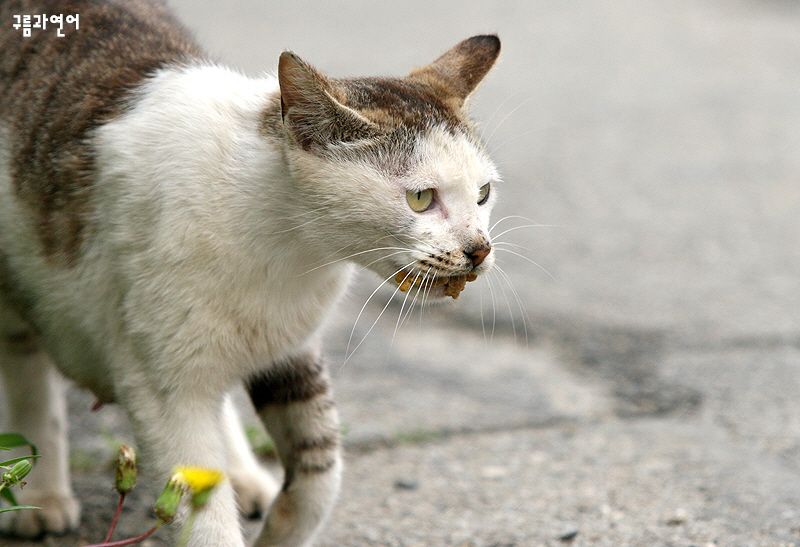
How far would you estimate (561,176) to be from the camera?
5.69 m

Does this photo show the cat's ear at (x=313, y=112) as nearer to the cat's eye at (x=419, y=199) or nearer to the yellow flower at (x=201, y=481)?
the cat's eye at (x=419, y=199)

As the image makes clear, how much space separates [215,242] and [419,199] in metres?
0.50

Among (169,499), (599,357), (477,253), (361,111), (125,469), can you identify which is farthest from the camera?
(599,357)

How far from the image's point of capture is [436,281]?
2.04 m

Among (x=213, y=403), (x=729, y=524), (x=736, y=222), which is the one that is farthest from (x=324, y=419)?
(x=736, y=222)

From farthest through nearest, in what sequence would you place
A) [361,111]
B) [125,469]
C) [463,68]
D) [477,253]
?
1. [463,68]
2. [361,111]
3. [477,253]
4. [125,469]

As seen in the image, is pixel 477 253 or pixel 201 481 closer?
pixel 201 481

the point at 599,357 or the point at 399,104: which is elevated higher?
the point at 399,104

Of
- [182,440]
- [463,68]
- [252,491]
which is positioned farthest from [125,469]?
[463,68]

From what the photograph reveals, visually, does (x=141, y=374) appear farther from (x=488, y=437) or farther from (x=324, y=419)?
(x=488, y=437)

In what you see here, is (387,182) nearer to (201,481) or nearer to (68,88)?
(201,481)

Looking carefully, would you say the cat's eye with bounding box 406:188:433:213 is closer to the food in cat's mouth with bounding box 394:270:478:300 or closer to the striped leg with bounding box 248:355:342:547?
the food in cat's mouth with bounding box 394:270:478:300

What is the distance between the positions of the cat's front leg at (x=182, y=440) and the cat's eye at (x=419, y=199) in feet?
2.28

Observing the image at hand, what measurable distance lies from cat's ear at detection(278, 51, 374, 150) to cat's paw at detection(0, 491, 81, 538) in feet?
4.78
